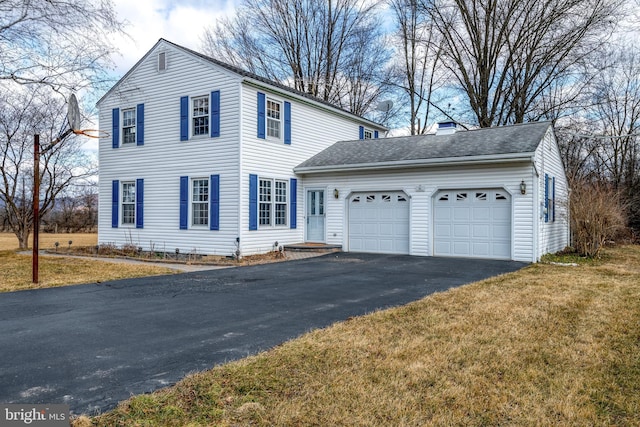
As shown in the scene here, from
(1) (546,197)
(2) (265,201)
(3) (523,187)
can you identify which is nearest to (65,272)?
(2) (265,201)

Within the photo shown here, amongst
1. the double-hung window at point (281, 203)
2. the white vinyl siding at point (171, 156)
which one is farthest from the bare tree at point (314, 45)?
the double-hung window at point (281, 203)

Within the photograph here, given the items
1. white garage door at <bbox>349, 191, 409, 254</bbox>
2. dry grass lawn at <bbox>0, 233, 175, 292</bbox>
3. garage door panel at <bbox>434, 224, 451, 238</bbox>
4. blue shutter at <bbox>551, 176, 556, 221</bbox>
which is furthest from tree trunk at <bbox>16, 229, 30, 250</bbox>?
blue shutter at <bbox>551, 176, 556, 221</bbox>

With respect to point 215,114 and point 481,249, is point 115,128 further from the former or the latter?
point 481,249

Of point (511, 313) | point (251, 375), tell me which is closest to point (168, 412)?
point (251, 375)

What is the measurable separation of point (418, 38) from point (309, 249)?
15684 mm

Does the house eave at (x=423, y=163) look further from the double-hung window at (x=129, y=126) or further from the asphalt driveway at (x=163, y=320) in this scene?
the double-hung window at (x=129, y=126)

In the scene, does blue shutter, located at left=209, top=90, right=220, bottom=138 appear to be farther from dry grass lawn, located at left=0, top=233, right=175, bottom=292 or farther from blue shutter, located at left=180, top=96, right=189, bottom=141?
dry grass lawn, located at left=0, top=233, right=175, bottom=292

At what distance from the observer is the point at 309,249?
47.5ft

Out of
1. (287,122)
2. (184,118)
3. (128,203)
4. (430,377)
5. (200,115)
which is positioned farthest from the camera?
(128,203)

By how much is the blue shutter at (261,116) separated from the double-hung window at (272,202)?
1.39 m

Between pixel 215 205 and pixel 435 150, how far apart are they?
6801mm

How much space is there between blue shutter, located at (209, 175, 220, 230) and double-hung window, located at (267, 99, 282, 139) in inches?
88.2

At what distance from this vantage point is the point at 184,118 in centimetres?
1429

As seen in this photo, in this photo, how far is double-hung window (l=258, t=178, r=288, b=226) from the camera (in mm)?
14117
